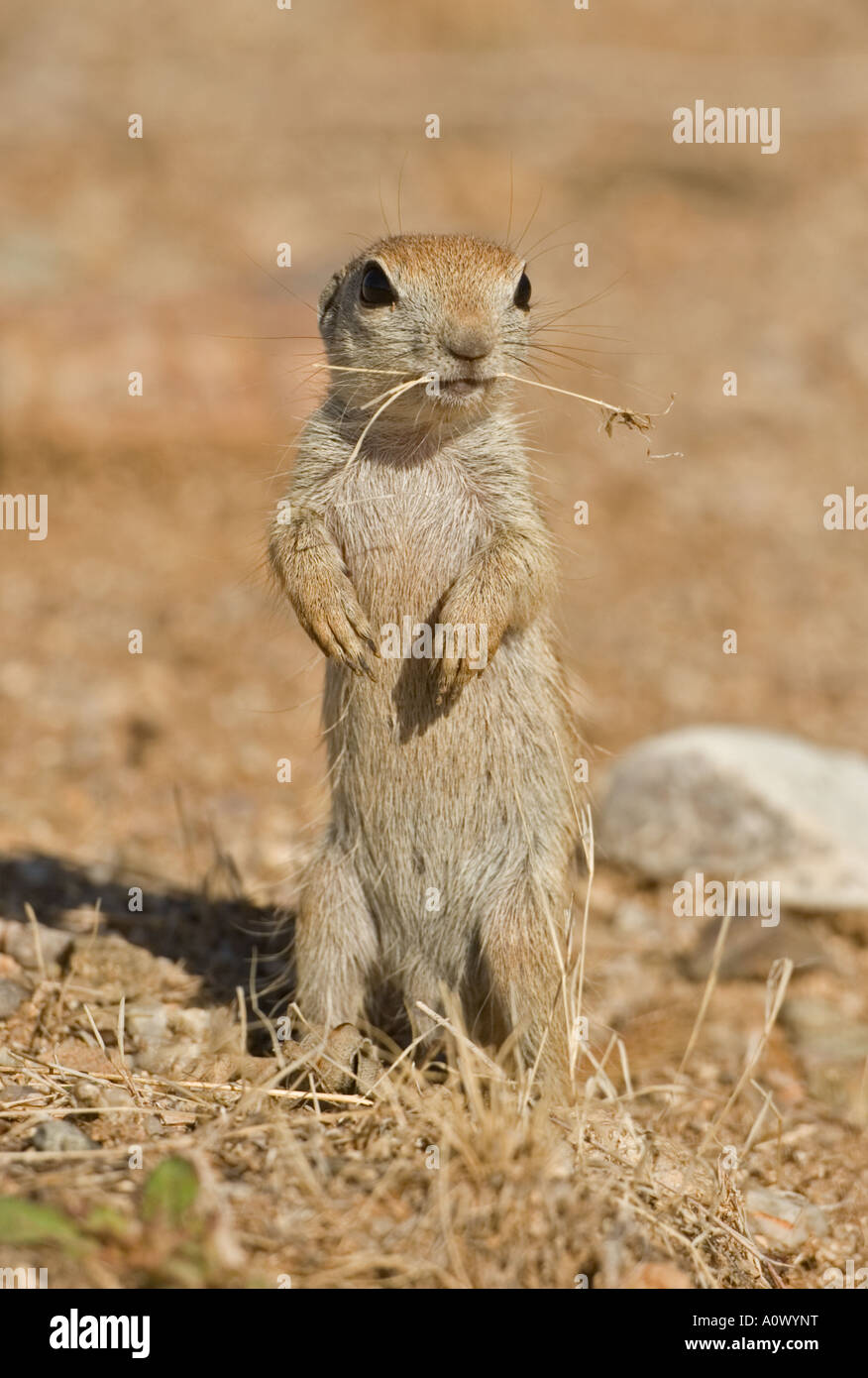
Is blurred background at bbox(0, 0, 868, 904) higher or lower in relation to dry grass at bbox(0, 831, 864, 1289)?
higher

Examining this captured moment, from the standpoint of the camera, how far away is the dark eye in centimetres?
423

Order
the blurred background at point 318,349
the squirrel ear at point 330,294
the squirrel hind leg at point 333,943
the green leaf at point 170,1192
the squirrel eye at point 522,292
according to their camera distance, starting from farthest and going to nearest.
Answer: the blurred background at point 318,349 → the squirrel ear at point 330,294 → the squirrel hind leg at point 333,943 → the squirrel eye at point 522,292 → the green leaf at point 170,1192

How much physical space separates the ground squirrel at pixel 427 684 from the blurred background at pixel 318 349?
1.18ft

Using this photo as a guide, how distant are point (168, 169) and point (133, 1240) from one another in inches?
530

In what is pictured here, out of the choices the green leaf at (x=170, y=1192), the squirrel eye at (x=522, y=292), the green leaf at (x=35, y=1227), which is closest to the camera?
the green leaf at (x=35, y=1227)

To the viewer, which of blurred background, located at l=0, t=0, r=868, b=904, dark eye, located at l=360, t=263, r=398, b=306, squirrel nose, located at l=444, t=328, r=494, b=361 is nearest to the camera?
squirrel nose, located at l=444, t=328, r=494, b=361

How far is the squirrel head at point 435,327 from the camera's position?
13.4 feet

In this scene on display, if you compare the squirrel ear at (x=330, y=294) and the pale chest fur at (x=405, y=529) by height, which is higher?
the squirrel ear at (x=330, y=294)

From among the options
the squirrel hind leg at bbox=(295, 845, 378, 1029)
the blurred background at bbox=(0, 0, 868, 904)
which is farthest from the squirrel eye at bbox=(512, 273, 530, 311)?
the squirrel hind leg at bbox=(295, 845, 378, 1029)

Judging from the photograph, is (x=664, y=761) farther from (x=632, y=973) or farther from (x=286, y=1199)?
(x=286, y=1199)

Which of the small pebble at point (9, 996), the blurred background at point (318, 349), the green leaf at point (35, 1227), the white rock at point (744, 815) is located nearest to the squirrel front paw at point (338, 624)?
the blurred background at point (318, 349)

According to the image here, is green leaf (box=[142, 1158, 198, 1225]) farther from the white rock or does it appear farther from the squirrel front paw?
the white rock

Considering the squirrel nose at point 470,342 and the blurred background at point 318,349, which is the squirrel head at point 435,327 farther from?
the blurred background at point 318,349

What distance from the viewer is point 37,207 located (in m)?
13.6
